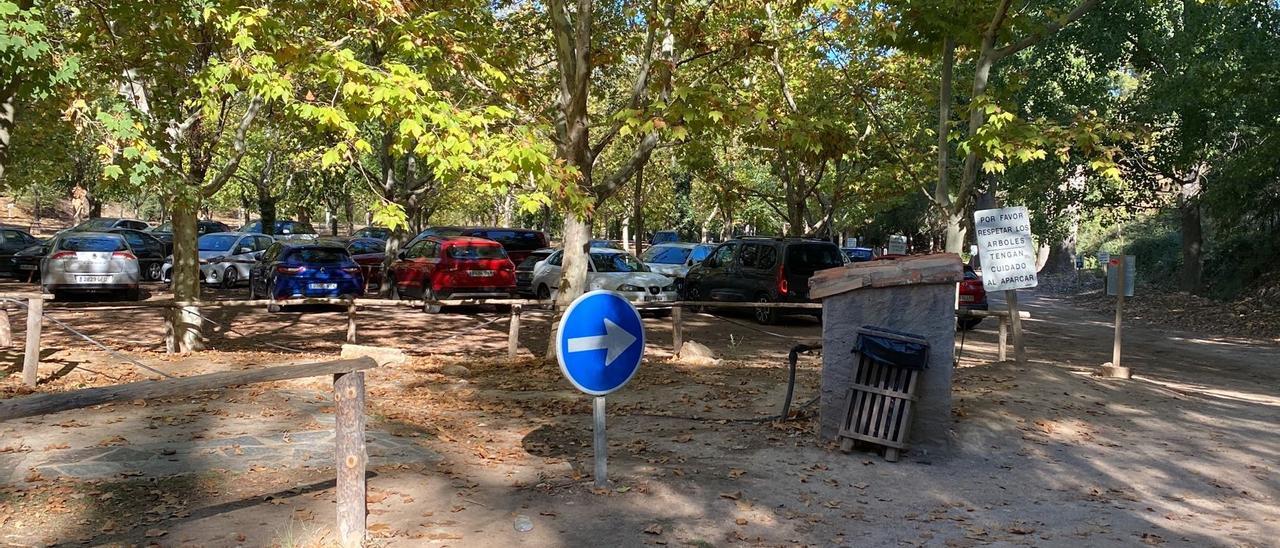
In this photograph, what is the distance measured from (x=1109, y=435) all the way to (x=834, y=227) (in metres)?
52.1

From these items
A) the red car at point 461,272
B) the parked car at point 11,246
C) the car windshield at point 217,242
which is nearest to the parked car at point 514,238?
the red car at point 461,272

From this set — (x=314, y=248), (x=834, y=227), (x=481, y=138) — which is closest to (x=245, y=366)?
(x=481, y=138)

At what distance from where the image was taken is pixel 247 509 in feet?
18.2

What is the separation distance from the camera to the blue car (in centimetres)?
1961

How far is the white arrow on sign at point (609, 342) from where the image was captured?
19.0ft

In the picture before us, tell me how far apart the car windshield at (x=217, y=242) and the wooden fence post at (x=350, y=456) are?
25.2 m

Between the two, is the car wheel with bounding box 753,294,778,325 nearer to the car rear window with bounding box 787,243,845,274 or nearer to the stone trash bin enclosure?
the car rear window with bounding box 787,243,845,274

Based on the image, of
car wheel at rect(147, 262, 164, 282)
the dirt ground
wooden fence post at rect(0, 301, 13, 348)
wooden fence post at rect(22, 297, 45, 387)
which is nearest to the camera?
the dirt ground

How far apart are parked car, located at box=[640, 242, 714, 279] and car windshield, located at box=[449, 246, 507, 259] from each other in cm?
574

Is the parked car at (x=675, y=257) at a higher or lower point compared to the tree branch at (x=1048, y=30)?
lower

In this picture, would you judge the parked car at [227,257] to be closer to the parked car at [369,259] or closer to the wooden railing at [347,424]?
the parked car at [369,259]

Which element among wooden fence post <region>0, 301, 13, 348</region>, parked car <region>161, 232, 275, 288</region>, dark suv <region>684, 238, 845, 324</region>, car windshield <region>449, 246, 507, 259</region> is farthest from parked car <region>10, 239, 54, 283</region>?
dark suv <region>684, 238, 845, 324</region>

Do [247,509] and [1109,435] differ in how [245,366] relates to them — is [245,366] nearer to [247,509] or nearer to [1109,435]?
[247,509]

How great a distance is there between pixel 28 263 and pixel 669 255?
62.3ft
